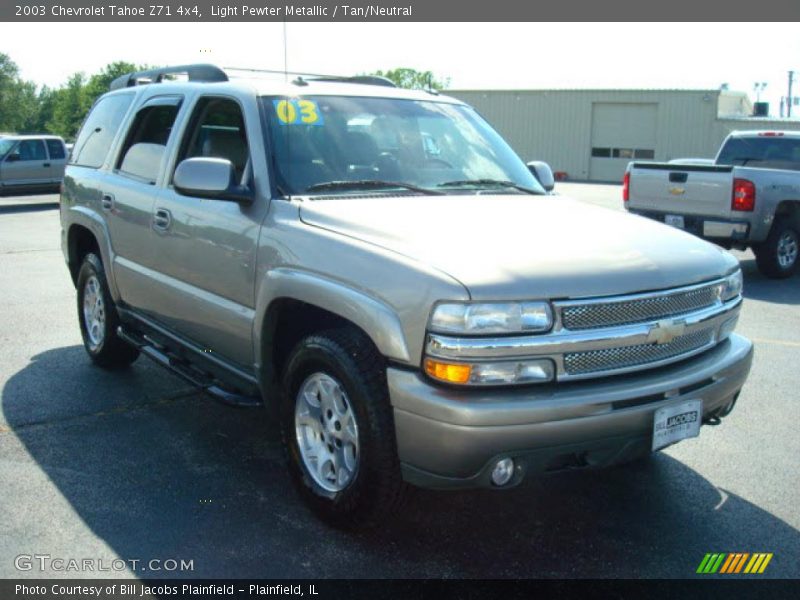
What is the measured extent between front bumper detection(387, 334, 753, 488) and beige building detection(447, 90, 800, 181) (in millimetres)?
34306

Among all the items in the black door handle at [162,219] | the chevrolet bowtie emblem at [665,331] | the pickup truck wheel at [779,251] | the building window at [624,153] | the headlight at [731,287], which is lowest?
the building window at [624,153]

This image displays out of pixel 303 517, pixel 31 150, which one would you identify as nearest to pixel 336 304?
pixel 303 517

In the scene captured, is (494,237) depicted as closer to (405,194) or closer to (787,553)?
(405,194)

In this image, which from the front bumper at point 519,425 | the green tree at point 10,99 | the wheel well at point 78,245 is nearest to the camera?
the front bumper at point 519,425

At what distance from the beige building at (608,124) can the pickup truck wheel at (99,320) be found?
3307cm

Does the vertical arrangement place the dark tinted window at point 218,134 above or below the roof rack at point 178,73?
below

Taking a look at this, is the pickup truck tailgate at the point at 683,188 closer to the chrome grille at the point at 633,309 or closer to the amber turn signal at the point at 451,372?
the chrome grille at the point at 633,309

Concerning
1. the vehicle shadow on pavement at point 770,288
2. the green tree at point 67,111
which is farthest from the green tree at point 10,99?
the vehicle shadow on pavement at point 770,288

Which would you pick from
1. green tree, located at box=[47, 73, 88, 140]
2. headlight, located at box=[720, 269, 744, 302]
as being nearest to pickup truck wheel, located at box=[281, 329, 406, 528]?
headlight, located at box=[720, 269, 744, 302]

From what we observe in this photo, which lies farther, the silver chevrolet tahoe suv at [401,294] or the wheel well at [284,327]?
the wheel well at [284,327]

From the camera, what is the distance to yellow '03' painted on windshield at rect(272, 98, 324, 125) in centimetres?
439

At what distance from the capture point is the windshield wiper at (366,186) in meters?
4.21

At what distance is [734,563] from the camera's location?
3.54 m

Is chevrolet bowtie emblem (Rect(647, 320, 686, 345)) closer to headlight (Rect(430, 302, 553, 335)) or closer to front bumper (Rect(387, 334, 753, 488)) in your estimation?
front bumper (Rect(387, 334, 753, 488))
